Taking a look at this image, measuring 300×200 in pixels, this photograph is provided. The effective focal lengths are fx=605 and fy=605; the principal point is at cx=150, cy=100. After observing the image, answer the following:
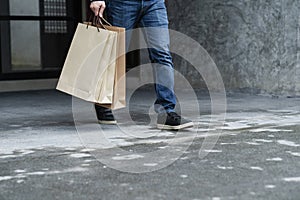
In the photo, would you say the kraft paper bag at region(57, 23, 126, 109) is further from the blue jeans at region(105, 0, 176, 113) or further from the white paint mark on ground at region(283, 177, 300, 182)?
the white paint mark on ground at region(283, 177, 300, 182)

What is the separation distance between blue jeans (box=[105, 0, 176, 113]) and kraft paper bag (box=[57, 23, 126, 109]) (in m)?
0.23

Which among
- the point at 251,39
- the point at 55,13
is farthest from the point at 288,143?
the point at 55,13

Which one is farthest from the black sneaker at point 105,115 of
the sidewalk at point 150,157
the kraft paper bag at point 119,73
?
the kraft paper bag at point 119,73

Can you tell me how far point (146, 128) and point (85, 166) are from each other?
3.73ft

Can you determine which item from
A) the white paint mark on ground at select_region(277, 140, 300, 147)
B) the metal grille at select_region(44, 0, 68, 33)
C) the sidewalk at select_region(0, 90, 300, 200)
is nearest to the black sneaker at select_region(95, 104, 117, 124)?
the sidewalk at select_region(0, 90, 300, 200)

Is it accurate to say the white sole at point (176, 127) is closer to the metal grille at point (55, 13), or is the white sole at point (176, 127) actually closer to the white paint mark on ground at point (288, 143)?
the white paint mark on ground at point (288, 143)

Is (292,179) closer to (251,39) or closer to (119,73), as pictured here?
(119,73)

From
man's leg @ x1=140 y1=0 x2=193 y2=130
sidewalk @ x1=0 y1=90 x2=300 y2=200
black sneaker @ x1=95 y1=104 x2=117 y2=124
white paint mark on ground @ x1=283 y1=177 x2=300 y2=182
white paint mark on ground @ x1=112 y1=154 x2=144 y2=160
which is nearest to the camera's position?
sidewalk @ x1=0 y1=90 x2=300 y2=200

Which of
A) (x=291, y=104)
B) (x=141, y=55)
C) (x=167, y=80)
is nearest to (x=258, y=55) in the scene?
(x=291, y=104)

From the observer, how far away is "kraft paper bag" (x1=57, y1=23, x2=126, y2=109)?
12.4ft

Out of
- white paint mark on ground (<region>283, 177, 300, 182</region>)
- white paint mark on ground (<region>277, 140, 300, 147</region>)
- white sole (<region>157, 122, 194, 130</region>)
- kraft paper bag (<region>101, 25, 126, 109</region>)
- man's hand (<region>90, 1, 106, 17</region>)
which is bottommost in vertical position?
white sole (<region>157, 122, 194, 130</region>)

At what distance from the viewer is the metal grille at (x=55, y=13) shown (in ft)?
24.5

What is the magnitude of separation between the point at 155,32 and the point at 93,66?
1.60 feet

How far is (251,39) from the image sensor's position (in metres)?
6.12
